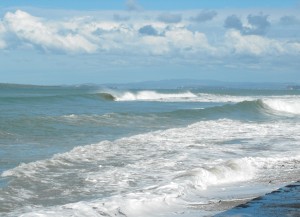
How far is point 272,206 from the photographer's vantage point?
8.44m

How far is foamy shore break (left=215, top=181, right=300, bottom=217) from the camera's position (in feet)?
26.1

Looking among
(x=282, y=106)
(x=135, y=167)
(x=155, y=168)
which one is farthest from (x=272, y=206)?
(x=282, y=106)

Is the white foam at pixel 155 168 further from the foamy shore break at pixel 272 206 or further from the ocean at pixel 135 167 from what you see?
the foamy shore break at pixel 272 206

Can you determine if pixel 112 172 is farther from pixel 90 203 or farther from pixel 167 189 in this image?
pixel 90 203

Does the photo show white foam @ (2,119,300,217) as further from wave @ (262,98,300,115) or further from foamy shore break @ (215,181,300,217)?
wave @ (262,98,300,115)

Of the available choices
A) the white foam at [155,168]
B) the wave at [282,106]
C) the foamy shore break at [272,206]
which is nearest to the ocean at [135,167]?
the white foam at [155,168]

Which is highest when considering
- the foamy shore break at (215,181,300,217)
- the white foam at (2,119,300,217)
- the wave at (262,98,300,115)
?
the wave at (262,98,300,115)

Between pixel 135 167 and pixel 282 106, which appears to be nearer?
pixel 135 167

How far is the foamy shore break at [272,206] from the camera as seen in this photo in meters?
7.95

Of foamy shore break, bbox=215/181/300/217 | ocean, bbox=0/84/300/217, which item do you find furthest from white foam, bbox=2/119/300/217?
foamy shore break, bbox=215/181/300/217

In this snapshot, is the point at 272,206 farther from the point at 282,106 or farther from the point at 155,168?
the point at 282,106

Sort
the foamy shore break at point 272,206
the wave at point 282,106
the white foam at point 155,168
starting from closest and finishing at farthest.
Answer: the foamy shore break at point 272,206, the white foam at point 155,168, the wave at point 282,106


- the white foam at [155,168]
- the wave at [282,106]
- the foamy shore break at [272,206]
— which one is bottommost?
the foamy shore break at [272,206]

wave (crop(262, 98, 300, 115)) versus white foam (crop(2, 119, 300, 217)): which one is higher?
wave (crop(262, 98, 300, 115))
